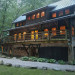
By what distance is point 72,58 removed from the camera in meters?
17.3

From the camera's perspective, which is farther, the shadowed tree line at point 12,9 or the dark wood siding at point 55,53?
the shadowed tree line at point 12,9

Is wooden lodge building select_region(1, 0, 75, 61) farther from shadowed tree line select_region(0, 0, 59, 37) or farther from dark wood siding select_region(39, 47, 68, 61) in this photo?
shadowed tree line select_region(0, 0, 59, 37)

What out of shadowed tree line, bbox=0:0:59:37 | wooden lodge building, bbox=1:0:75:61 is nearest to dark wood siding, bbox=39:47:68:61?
wooden lodge building, bbox=1:0:75:61

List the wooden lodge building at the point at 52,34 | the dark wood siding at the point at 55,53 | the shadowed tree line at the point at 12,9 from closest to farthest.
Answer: the wooden lodge building at the point at 52,34, the dark wood siding at the point at 55,53, the shadowed tree line at the point at 12,9

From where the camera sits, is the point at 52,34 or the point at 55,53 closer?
the point at 52,34

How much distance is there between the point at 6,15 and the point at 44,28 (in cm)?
2093

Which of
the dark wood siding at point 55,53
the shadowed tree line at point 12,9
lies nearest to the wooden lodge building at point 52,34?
the dark wood siding at point 55,53

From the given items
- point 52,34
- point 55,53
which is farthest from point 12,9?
point 52,34

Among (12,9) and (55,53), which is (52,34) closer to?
(55,53)

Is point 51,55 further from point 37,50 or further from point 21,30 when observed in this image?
point 21,30

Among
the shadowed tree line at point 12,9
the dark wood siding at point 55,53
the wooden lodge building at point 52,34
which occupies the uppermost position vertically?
the shadowed tree line at point 12,9

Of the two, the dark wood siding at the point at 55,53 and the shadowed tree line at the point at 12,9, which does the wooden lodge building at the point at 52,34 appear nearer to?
the dark wood siding at the point at 55,53

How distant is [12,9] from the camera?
47.3m

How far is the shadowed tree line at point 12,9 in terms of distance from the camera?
4025 centimetres
